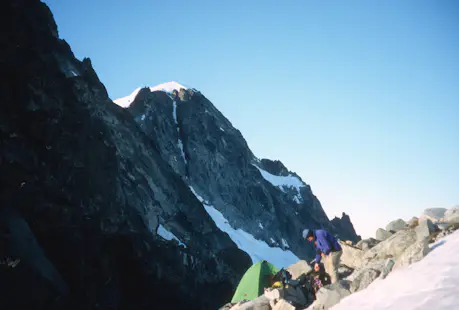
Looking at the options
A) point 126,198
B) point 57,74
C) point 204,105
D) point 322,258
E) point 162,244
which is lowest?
point 322,258

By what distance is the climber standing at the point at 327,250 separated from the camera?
10094 mm

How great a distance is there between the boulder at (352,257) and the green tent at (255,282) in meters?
3.71

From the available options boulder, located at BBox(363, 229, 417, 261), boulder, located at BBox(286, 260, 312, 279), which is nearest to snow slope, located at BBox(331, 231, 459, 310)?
boulder, located at BBox(363, 229, 417, 261)

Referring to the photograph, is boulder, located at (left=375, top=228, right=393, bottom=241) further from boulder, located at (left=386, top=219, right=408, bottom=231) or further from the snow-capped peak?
the snow-capped peak

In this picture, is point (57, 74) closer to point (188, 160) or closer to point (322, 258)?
point (322, 258)

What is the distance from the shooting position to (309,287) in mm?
9953

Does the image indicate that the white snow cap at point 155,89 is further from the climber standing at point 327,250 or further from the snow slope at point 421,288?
the snow slope at point 421,288

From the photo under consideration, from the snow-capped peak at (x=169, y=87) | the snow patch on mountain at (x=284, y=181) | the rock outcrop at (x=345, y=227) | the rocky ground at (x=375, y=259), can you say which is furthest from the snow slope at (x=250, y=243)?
the rocky ground at (x=375, y=259)

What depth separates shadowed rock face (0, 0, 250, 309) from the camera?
2278 cm

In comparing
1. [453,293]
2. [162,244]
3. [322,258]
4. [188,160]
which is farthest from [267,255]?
[453,293]

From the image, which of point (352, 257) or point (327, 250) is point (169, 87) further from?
point (327, 250)

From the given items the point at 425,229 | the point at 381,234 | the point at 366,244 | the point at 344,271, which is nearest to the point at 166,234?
the point at 381,234

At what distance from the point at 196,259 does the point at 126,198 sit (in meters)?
13.1

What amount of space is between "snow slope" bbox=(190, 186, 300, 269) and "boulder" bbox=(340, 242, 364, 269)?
53775 mm
